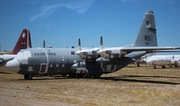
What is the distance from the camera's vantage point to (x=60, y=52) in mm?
24844

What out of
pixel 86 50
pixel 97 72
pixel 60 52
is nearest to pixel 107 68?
pixel 97 72

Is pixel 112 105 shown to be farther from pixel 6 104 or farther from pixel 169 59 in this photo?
pixel 169 59

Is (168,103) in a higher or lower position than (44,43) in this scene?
lower

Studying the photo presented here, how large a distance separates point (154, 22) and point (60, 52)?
1189cm

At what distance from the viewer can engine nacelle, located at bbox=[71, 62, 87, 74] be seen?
81.6 ft

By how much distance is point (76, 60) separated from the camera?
82.8 ft

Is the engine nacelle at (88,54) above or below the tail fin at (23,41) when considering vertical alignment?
below

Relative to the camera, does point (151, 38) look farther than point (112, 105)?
Yes

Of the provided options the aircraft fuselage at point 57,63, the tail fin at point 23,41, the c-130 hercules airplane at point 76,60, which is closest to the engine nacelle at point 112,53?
the c-130 hercules airplane at point 76,60

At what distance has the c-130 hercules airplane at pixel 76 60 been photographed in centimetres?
2252

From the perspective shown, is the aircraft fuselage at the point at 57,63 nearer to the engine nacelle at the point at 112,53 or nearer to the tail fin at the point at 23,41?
the engine nacelle at the point at 112,53

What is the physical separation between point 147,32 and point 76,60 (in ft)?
30.2

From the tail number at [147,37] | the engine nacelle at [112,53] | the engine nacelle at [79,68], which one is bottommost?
the engine nacelle at [79,68]

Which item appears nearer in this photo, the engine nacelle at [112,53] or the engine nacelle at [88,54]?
the engine nacelle at [112,53]
